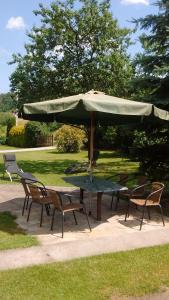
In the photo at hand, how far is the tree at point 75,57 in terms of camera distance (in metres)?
21.6

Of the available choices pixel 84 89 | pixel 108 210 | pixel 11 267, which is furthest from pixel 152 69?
pixel 84 89

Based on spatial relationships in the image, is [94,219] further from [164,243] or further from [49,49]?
[49,49]

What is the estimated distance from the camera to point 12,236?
735cm

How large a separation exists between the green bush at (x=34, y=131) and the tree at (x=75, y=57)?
52.4 ft

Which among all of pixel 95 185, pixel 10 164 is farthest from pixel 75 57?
pixel 95 185

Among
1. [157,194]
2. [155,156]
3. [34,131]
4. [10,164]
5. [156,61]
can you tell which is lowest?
[157,194]

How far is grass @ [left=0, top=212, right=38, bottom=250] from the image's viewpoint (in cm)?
679

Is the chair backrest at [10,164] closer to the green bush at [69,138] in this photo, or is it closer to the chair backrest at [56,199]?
the chair backrest at [56,199]

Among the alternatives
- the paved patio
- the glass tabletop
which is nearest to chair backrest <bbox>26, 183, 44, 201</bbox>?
the paved patio

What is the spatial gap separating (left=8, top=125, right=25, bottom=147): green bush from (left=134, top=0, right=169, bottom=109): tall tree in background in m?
30.2

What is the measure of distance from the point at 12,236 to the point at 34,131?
32.0m

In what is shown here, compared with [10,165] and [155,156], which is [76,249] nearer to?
[155,156]

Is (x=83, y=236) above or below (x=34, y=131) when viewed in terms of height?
below

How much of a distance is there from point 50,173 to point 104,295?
1302 centimetres
